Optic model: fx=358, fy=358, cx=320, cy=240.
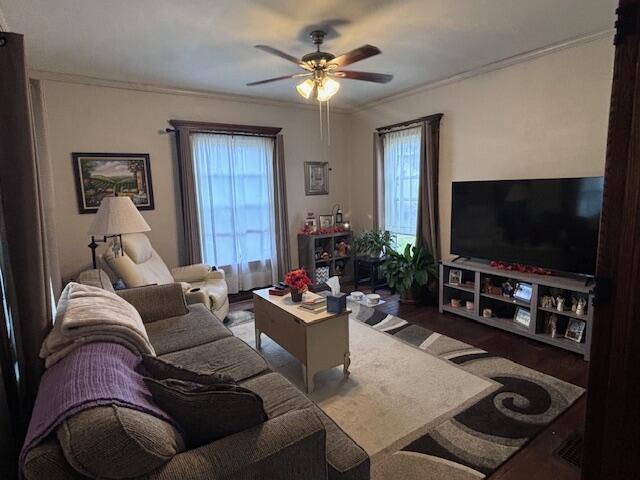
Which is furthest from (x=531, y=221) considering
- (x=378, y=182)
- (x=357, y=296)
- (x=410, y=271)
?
(x=378, y=182)

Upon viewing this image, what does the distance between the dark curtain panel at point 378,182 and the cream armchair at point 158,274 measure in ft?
7.65

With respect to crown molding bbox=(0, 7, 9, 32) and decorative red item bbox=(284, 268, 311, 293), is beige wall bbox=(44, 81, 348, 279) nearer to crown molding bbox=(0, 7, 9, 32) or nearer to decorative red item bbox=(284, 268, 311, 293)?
crown molding bbox=(0, 7, 9, 32)

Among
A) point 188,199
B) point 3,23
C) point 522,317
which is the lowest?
point 522,317

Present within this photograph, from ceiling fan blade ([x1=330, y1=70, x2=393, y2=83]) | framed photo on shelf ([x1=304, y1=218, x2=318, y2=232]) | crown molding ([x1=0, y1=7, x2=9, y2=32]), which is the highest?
crown molding ([x1=0, y1=7, x2=9, y2=32])

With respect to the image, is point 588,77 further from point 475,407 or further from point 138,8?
point 138,8

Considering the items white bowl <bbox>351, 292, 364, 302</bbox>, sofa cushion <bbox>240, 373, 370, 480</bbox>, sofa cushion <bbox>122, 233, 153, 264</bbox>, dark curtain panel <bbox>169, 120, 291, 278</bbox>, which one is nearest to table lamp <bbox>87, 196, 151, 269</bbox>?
sofa cushion <bbox>122, 233, 153, 264</bbox>

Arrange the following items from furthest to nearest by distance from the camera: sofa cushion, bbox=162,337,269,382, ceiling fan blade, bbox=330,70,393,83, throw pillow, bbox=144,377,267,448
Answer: ceiling fan blade, bbox=330,70,393,83 < sofa cushion, bbox=162,337,269,382 < throw pillow, bbox=144,377,267,448

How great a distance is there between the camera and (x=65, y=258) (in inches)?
147

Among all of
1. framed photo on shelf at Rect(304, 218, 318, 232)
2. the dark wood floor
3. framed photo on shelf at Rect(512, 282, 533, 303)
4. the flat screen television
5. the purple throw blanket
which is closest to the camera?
the purple throw blanket

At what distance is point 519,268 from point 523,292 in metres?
0.24

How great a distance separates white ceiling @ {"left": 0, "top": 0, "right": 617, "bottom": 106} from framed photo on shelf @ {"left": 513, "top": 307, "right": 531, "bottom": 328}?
236 centimetres

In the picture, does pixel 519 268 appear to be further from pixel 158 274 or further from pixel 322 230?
pixel 158 274

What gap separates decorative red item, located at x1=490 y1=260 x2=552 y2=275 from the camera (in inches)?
128

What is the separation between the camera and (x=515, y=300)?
334cm
